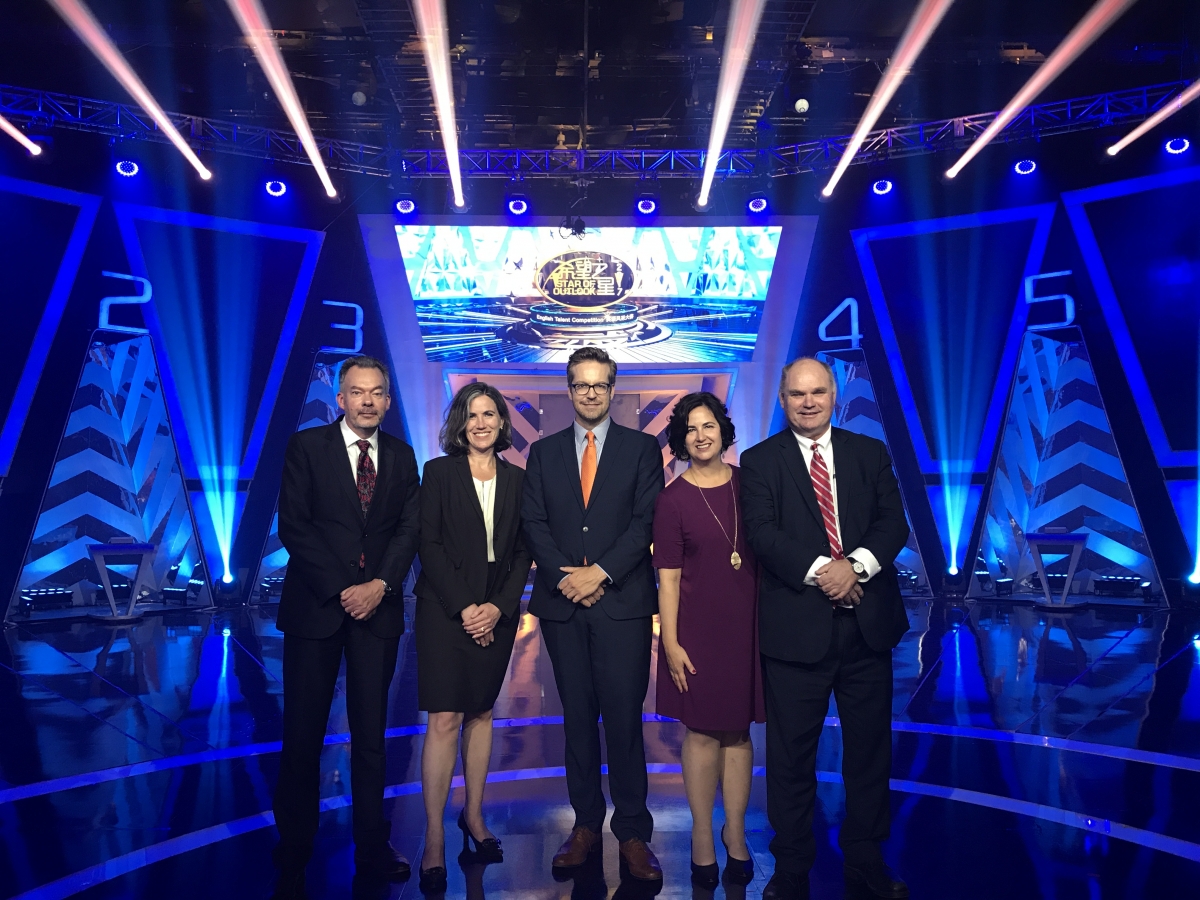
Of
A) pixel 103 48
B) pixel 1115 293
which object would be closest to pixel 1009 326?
pixel 1115 293

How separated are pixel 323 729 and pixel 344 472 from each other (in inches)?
30.7

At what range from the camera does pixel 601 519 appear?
2.73 metres

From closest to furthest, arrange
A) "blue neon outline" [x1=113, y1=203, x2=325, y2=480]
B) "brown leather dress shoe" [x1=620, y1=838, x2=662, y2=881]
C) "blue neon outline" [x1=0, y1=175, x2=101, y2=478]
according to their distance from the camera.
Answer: "brown leather dress shoe" [x1=620, y1=838, x2=662, y2=881], "blue neon outline" [x1=0, y1=175, x2=101, y2=478], "blue neon outline" [x1=113, y1=203, x2=325, y2=480]

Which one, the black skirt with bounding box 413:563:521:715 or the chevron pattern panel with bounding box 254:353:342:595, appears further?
the chevron pattern panel with bounding box 254:353:342:595

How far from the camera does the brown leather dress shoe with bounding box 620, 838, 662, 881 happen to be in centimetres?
250

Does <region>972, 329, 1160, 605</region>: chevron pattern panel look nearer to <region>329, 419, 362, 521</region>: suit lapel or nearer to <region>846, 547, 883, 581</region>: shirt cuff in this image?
<region>846, 547, 883, 581</region>: shirt cuff

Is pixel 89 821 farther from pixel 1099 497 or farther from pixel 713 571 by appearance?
pixel 1099 497

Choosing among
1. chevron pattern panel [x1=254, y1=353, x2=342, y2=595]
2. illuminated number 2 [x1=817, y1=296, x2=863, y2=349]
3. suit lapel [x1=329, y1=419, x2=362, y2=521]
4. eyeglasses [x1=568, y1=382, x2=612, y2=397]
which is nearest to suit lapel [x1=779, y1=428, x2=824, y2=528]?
eyeglasses [x1=568, y1=382, x2=612, y2=397]

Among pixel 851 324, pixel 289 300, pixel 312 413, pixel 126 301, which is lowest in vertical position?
pixel 312 413

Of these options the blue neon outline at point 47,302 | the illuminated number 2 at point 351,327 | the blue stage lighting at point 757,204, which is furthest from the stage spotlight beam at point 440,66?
the blue neon outline at point 47,302

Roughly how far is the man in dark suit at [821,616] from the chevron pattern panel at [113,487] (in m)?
7.71

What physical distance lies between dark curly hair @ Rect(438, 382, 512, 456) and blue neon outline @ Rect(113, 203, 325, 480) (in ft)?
22.6

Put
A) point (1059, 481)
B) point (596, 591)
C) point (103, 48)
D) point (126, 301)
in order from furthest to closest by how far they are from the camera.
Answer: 1. point (1059, 481)
2. point (126, 301)
3. point (103, 48)
4. point (596, 591)

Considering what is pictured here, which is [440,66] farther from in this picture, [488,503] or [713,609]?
[713,609]
